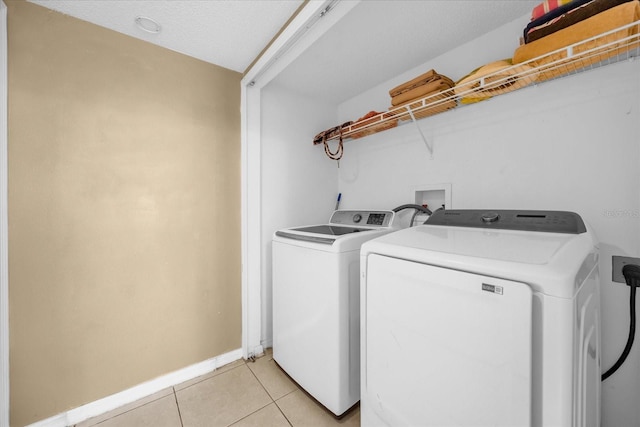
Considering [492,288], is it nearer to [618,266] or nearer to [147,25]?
[618,266]

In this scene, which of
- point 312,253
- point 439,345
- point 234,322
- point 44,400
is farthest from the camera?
point 234,322

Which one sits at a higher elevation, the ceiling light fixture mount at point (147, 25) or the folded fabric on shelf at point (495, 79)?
the ceiling light fixture mount at point (147, 25)

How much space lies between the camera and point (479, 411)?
2.36 feet

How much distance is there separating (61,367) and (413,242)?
1.95 m

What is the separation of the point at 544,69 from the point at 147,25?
81.6 inches

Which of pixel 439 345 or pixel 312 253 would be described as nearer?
pixel 439 345

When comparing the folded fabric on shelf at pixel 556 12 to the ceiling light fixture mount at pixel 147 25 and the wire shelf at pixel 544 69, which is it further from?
the ceiling light fixture mount at pixel 147 25

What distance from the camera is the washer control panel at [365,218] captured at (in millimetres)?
1710

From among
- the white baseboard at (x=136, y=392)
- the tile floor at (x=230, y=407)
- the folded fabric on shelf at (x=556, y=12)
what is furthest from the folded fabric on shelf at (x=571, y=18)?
the white baseboard at (x=136, y=392)

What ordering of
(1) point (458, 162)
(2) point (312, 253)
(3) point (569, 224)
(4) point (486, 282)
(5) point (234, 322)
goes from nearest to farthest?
(4) point (486, 282)
(3) point (569, 224)
(2) point (312, 253)
(1) point (458, 162)
(5) point (234, 322)

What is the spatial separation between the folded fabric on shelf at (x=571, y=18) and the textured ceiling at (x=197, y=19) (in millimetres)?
1093

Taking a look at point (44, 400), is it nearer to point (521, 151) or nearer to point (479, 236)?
point (479, 236)

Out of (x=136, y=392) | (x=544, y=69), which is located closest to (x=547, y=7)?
(x=544, y=69)

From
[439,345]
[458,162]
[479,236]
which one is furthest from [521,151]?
[439,345]
